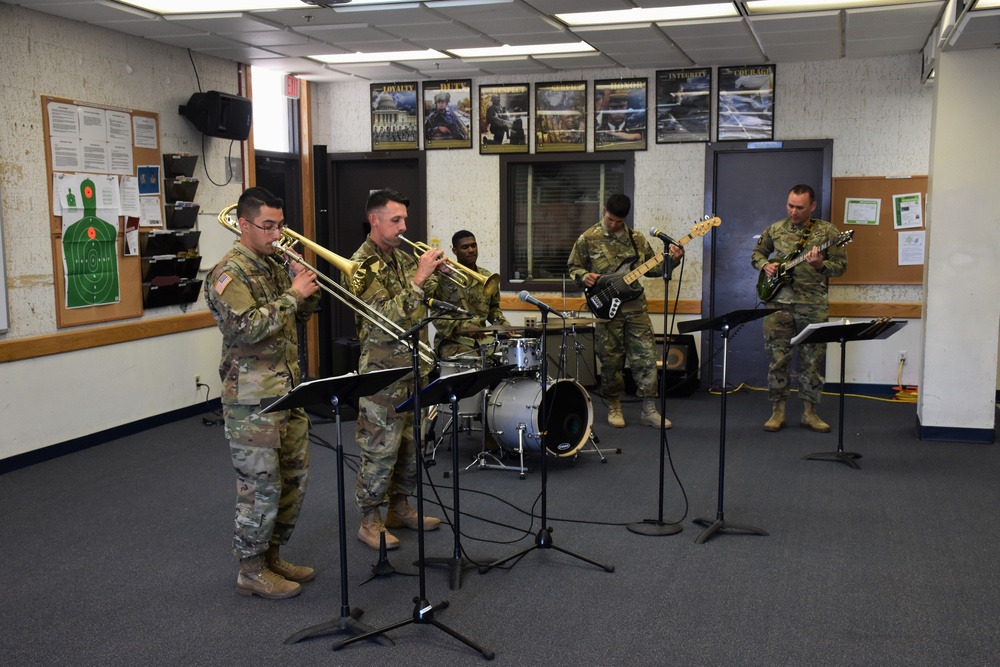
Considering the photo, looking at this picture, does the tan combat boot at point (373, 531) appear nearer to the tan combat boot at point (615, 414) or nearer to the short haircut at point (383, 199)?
the short haircut at point (383, 199)

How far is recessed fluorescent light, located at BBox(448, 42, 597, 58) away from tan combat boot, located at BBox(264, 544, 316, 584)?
4.72 meters

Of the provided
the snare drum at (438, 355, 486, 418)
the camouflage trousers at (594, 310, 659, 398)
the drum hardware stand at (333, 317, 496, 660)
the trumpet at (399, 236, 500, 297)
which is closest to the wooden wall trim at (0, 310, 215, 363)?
the snare drum at (438, 355, 486, 418)

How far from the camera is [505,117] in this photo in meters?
8.77

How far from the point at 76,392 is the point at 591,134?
4923 mm

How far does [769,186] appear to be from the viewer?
827 cm

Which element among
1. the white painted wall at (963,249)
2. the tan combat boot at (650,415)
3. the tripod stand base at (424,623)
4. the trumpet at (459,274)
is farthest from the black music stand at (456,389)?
the white painted wall at (963,249)

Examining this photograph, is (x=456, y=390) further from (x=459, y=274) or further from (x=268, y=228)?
(x=459, y=274)

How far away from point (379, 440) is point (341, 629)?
0.98m

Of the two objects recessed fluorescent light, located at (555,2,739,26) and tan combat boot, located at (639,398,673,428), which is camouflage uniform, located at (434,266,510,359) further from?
recessed fluorescent light, located at (555,2,739,26)

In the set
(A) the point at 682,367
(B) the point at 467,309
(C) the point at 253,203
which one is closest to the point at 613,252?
(B) the point at 467,309

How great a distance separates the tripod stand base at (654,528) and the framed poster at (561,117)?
4.74m

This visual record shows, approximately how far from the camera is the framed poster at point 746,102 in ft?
26.6

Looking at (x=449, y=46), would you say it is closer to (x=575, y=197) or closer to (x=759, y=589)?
(x=575, y=197)

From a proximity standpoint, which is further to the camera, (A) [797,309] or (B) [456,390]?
(A) [797,309]
